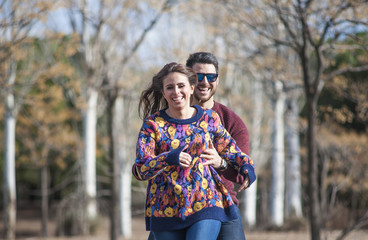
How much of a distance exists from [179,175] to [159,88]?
508 millimetres

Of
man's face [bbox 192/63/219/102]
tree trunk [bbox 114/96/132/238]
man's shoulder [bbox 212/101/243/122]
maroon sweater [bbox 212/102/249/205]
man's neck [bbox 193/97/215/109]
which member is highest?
man's face [bbox 192/63/219/102]

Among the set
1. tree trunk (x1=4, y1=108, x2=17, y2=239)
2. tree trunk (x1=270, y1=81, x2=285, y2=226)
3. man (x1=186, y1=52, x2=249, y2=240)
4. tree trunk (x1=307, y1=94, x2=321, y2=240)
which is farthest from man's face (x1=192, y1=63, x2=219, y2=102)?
tree trunk (x1=4, y1=108, x2=17, y2=239)

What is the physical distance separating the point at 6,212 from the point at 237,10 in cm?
1015

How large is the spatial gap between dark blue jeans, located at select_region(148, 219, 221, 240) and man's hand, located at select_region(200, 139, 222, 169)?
273 millimetres

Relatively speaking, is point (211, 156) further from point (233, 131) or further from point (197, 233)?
point (233, 131)

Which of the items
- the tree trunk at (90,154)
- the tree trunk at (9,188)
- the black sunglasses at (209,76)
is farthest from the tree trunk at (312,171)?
the tree trunk at (9,188)

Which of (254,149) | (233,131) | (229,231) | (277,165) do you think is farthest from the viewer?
(277,165)

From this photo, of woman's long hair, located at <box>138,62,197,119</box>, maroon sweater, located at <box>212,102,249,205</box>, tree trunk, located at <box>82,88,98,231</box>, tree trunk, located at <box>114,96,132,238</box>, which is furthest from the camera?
tree trunk, located at <box>114,96,132,238</box>

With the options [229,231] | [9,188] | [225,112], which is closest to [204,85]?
[225,112]

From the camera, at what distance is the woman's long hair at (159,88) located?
2.57m

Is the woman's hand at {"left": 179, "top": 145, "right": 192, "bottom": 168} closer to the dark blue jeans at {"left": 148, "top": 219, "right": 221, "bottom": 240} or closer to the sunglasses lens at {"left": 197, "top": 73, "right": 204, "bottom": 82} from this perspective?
the dark blue jeans at {"left": 148, "top": 219, "right": 221, "bottom": 240}

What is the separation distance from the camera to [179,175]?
8.03ft

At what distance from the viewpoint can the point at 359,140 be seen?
13266 millimetres

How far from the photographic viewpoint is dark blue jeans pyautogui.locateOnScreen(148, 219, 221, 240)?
2.38 metres
